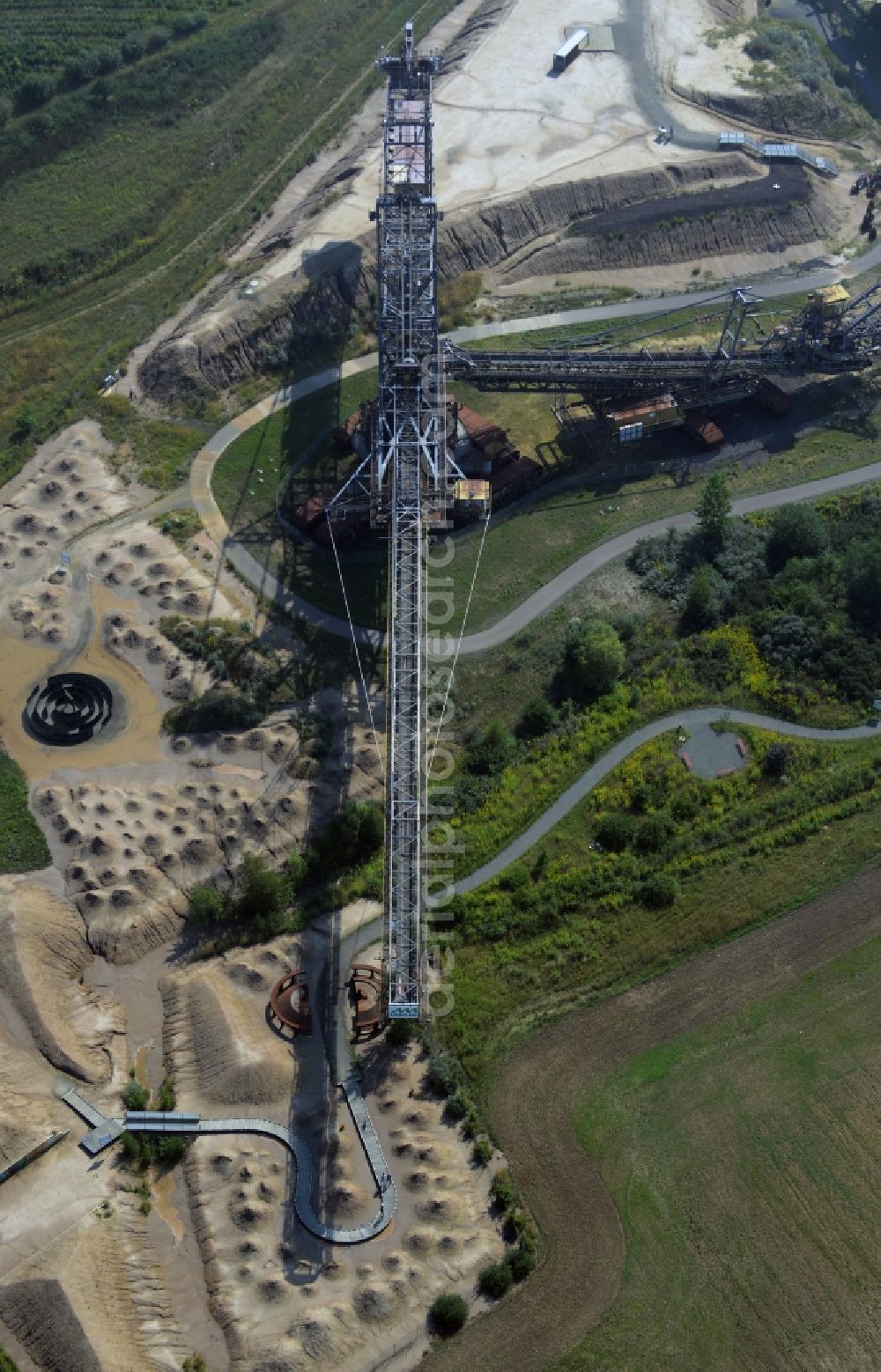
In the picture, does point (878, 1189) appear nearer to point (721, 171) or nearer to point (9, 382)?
point (9, 382)

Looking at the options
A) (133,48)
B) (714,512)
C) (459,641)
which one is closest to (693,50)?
(133,48)

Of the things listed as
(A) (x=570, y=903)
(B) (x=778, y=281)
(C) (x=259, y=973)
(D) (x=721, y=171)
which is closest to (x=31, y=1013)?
(C) (x=259, y=973)

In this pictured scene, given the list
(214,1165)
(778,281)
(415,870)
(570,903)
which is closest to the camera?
(214,1165)

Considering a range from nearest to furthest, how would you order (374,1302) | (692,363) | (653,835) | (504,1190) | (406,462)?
(374,1302) → (504,1190) → (653,835) → (406,462) → (692,363)

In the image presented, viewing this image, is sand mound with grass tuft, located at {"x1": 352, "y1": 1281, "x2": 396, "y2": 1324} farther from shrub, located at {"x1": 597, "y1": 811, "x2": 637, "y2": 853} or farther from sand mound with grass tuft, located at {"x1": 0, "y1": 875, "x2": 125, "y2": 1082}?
shrub, located at {"x1": 597, "y1": 811, "x2": 637, "y2": 853}

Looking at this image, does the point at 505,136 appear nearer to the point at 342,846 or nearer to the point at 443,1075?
the point at 342,846
